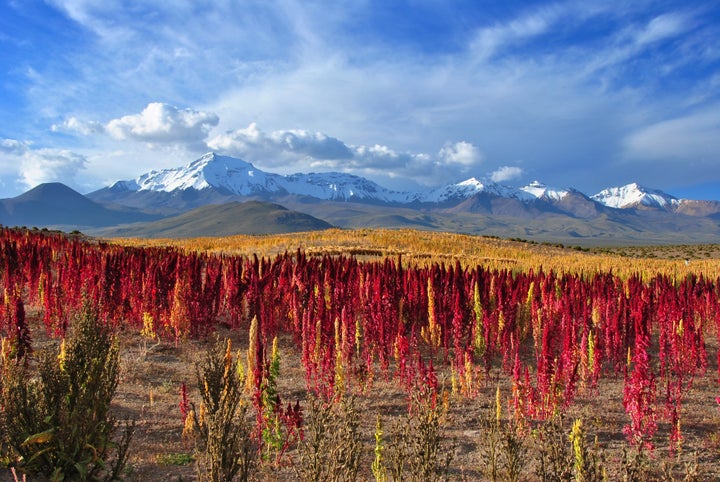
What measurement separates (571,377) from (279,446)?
353cm

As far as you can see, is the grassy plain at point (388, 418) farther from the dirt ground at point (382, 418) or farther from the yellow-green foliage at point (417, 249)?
the yellow-green foliage at point (417, 249)

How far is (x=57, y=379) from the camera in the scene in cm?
421

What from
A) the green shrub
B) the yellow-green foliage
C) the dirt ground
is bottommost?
the dirt ground

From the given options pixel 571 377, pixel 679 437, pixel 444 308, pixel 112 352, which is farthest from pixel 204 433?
pixel 444 308

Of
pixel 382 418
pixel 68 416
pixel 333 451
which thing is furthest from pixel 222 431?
pixel 382 418

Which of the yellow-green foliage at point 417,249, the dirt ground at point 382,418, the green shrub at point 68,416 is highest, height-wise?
the yellow-green foliage at point 417,249

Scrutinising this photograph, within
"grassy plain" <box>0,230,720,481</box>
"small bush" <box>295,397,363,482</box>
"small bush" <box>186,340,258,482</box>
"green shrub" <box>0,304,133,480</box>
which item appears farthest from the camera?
"grassy plain" <box>0,230,720,481</box>

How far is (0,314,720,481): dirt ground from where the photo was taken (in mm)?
4535

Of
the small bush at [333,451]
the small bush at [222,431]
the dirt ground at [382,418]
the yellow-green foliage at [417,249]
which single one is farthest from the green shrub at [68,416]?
the yellow-green foliage at [417,249]

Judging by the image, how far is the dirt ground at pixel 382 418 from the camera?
4.54 meters

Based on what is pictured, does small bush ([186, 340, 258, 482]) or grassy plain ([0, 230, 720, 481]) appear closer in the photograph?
small bush ([186, 340, 258, 482])

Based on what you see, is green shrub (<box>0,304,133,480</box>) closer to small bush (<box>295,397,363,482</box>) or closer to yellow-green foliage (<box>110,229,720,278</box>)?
small bush (<box>295,397,363,482</box>)

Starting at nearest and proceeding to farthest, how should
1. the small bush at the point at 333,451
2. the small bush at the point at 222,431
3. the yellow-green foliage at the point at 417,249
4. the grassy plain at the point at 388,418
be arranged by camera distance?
the small bush at the point at 333,451 < the small bush at the point at 222,431 < the grassy plain at the point at 388,418 < the yellow-green foliage at the point at 417,249

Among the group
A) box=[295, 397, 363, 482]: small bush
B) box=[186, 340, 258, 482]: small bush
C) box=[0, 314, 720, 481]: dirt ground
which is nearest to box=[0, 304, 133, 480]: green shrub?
box=[0, 314, 720, 481]: dirt ground
